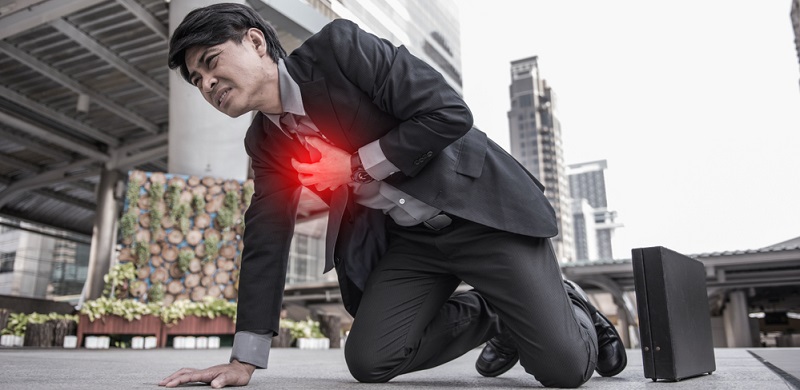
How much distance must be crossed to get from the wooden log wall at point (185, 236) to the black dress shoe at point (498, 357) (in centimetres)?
523

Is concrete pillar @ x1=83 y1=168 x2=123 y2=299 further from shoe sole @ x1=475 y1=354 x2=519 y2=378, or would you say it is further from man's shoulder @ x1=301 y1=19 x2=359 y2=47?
man's shoulder @ x1=301 y1=19 x2=359 y2=47

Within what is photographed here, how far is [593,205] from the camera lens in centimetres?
13362

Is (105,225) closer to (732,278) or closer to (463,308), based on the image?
(732,278)

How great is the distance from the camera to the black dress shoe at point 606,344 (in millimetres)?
2057

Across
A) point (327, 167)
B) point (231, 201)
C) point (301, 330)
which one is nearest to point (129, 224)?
point (231, 201)

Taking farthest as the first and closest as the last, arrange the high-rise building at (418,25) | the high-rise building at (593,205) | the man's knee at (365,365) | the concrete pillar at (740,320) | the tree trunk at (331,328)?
the high-rise building at (593,205) → the concrete pillar at (740,320) → the high-rise building at (418,25) → the tree trunk at (331,328) → the man's knee at (365,365)

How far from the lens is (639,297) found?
172 cm

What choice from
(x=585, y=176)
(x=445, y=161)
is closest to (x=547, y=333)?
(x=445, y=161)

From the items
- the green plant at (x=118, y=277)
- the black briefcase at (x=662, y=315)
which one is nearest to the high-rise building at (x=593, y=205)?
the green plant at (x=118, y=277)

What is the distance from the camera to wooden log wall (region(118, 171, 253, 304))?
6684 millimetres

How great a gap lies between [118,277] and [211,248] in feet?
3.32

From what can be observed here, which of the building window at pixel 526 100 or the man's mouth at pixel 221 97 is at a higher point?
the building window at pixel 526 100

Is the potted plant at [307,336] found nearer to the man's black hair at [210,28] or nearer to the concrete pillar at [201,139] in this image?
the concrete pillar at [201,139]

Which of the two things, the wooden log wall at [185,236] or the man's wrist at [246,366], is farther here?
the wooden log wall at [185,236]
